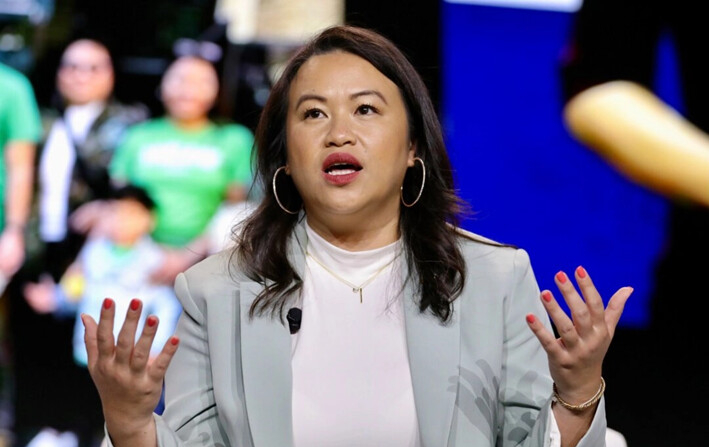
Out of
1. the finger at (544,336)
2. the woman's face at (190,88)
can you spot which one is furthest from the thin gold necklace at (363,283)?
the woman's face at (190,88)

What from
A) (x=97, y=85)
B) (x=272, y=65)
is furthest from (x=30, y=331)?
(x=272, y=65)

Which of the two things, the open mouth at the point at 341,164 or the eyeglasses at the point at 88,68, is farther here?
the eyeglasses at the point at 88,68

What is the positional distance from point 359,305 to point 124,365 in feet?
1.74

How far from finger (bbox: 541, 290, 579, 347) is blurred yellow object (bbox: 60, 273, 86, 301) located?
2.74 meters

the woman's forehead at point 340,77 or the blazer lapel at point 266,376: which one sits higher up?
the woman's forehead at point 340,77

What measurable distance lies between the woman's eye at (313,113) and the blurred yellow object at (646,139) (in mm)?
1997

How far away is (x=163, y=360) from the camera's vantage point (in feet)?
5.05

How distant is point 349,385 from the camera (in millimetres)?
1821

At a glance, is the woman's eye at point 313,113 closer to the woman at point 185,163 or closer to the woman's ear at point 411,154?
the woman's ear at point 411,154

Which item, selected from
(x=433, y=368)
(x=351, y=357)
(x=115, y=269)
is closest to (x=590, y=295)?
(x=433, y=368)

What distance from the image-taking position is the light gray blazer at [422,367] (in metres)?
1.78

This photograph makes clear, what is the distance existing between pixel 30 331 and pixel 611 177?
2419mm

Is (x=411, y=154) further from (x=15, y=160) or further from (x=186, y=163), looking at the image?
(x=15, y=160)

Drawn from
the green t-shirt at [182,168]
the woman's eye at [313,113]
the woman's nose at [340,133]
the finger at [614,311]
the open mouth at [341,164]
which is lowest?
the green t-shirt at [182,168]
